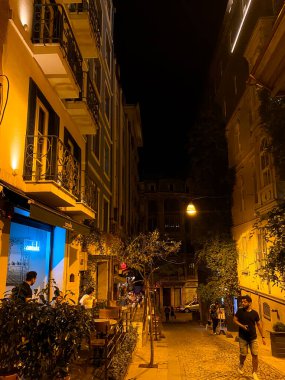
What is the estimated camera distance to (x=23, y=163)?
26.3 ft

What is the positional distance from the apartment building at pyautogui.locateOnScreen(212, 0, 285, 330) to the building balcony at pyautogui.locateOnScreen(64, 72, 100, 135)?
6760 mm

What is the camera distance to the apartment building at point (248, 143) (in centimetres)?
1659

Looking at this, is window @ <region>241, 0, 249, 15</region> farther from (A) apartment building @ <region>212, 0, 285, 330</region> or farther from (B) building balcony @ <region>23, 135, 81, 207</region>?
(B) building balcony @ <region>23, 135, 81, 207</region>

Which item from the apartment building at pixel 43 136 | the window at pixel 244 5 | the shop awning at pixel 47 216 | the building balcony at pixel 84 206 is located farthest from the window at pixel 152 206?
the shop awning at pixel 47 216

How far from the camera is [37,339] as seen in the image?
4430mm

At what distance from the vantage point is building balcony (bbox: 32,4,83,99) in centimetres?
868

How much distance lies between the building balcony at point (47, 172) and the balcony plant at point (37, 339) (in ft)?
12.4

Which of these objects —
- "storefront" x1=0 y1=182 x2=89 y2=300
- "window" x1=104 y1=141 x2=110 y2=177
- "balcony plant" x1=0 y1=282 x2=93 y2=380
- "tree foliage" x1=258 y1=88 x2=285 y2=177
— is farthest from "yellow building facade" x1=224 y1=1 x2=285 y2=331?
"balcony plant" x1=0 y1=282 x2=93 y2=380

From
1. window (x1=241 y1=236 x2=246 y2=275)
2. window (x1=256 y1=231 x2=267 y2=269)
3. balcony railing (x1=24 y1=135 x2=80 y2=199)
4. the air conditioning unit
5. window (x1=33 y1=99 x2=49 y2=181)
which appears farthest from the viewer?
window (x1=241 y1=236 x2=246 y2=275)

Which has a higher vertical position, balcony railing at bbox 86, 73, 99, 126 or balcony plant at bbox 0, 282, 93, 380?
balcony railing at bbox 86, 73, 99, 126

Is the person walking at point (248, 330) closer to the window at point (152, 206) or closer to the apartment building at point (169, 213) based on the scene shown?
the apartment building at point (169, 213)

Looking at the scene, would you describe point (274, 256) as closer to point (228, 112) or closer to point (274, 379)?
point (274, 379)

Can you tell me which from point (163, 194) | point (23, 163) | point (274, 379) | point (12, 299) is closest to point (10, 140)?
point (23, 163)

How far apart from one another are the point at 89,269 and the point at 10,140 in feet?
28.5
